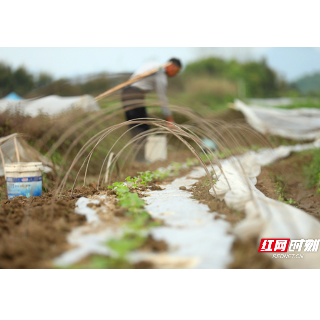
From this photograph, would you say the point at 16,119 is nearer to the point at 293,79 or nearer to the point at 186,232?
the point at 186,232

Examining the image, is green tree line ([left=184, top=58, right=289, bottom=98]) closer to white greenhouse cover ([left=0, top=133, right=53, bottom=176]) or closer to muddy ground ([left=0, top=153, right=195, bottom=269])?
white greenhouse cover ([left=0, top=133, right=53, bottom=176])

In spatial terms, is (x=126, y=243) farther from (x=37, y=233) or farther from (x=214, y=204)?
(x=214, y=204)

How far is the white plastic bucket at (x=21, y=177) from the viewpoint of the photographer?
12.3 feet

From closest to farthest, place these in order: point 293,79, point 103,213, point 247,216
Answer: point 247,216
point 103,213
point 293,79

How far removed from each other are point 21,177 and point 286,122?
850 cm

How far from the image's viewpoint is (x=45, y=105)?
237 inches

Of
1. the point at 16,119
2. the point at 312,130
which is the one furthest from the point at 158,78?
the point at 312,130

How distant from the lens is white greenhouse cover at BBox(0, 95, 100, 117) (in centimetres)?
548

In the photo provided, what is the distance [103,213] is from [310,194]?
355 cm

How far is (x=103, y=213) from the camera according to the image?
2.61 metres

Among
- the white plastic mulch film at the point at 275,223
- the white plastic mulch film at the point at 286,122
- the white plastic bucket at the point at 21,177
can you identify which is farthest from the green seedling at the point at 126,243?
the white plastic mulch film at the point at 286,122

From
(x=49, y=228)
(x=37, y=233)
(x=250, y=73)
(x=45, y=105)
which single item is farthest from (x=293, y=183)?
(x=250, y=73)

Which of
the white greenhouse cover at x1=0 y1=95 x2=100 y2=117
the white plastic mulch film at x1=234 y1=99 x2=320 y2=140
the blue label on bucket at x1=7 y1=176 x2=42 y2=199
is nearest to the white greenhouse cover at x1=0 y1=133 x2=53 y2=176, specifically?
the blue label on bucket at x1=7 y1=176 x2=42 y2=199

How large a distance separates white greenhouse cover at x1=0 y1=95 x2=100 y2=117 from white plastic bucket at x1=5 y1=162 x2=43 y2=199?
6.59ft
